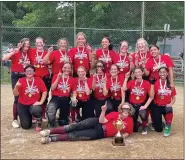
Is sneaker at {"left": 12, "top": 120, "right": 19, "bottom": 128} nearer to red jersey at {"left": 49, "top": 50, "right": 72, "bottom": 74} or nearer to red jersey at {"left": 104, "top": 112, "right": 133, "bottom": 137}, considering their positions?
red jersey at {"left": 49, "top": 50, "right": 72, "bottom": 74}

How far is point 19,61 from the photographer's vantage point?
21.4ft

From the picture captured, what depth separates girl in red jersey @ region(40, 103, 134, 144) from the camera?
5.45 metres

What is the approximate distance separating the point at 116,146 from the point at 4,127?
235 cm

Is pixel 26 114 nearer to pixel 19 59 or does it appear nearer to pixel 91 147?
pixel 19 59

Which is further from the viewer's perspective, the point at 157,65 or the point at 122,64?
the point at 122,64

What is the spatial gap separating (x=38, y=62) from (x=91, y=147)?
2159 mm

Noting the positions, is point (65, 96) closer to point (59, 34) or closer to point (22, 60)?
point (22, 60)

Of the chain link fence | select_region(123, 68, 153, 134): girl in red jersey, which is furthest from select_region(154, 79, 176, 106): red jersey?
the chain link fence

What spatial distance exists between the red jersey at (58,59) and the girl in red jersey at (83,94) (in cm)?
37

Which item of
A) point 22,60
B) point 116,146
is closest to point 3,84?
point 22,60

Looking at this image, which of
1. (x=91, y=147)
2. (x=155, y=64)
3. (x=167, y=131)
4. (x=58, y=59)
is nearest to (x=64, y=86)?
(x=58, y=59)

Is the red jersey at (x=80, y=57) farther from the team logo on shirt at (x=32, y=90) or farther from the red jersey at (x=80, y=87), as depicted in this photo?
the team logo on shirt at (x=32, y=90)

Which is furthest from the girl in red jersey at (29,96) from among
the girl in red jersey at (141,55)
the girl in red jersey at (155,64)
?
the girl in red jersey at (155,64)

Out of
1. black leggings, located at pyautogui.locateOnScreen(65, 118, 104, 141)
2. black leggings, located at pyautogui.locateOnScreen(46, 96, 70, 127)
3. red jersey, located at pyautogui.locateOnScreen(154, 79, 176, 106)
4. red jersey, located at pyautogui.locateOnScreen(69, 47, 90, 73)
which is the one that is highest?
red jersey, located at pyautogui.locateOnScreen(69, 47, 90, 73)
